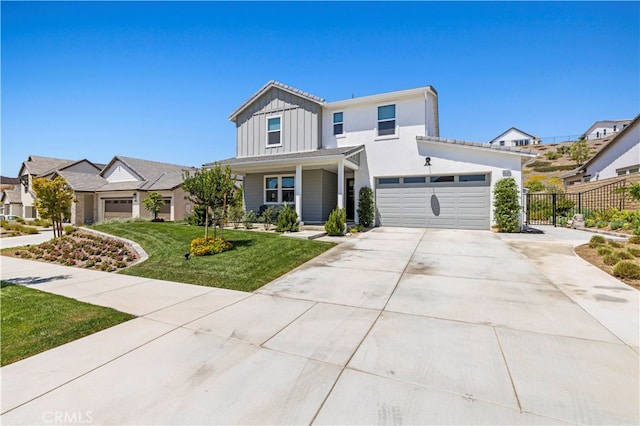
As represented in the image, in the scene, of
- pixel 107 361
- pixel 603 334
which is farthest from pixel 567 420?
pixel 107 361

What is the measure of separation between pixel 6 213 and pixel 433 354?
51070 mm

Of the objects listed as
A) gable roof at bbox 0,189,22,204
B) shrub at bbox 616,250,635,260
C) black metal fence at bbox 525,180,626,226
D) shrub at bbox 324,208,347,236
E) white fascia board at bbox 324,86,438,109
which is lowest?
shrub at bbox 616,250,635,260

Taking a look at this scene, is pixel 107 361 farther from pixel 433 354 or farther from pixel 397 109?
pixel 397 109

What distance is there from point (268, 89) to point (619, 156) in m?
23.2

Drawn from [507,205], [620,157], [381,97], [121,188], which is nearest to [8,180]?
[121,188]

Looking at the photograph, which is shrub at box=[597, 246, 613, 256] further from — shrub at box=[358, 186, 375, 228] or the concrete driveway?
shrub at box=[358, 186, 375, 228]

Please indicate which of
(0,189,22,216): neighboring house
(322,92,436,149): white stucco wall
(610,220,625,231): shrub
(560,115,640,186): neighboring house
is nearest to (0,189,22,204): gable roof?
(0,189,22,216): neighboring house

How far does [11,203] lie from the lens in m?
33.3

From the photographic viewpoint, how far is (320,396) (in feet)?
7.49

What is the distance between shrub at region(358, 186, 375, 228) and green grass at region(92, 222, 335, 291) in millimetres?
4814

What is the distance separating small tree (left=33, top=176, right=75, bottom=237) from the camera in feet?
38.8

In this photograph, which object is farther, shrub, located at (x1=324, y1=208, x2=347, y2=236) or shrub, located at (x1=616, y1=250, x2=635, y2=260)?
shrub, located at (x1=324, y1=208, x2=347, y2=236)

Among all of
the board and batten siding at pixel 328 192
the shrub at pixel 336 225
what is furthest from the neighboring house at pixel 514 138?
the shrub at pixel 336 225

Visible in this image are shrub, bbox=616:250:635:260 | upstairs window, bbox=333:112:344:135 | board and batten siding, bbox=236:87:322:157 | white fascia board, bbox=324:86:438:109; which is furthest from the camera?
upstairs window, bbox=333:112:344:135
